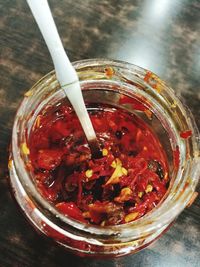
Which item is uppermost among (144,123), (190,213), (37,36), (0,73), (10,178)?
(37,36)

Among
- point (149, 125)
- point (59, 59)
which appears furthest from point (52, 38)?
point (149, 125)

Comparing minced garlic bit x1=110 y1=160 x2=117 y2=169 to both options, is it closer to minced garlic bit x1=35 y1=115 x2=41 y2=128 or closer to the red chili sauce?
the red chili sauce

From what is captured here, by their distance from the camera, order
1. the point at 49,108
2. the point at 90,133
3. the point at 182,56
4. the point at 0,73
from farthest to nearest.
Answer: the point at 182,56
the point at 0,73
the point at 49,108
the point at 90,133

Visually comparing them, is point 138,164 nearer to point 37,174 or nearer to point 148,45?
point 37,174

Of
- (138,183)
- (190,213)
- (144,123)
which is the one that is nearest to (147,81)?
(144,123)

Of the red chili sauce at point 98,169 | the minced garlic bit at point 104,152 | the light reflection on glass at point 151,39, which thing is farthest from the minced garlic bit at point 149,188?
the light reflection on glass at point 151,39

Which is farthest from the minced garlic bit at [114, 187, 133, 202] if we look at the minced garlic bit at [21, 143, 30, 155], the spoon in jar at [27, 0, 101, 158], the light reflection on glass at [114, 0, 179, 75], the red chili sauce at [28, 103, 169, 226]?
the light reflection on glass at [114, 0, 179, 75]
